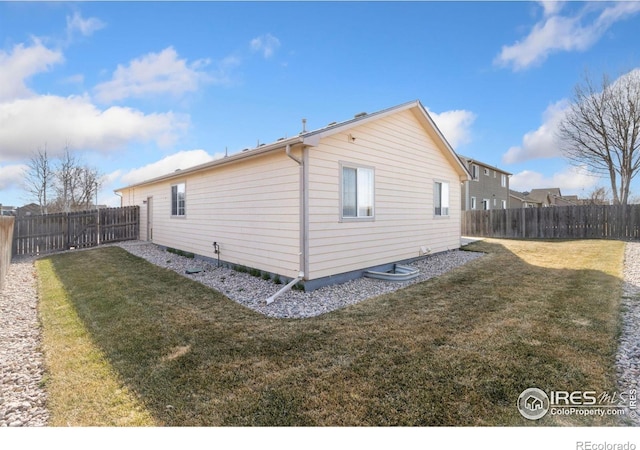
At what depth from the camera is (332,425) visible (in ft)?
7.84

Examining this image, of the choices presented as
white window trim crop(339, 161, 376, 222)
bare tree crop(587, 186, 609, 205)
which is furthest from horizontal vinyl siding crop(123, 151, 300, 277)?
bare tree crop(587, 186, 609, 205)

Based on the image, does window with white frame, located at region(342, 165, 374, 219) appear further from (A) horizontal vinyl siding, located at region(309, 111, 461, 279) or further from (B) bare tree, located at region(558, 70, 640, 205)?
(B) bare tree, located at region(558, 70, 640, 205)

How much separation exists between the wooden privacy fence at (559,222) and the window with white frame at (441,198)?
8.65 m

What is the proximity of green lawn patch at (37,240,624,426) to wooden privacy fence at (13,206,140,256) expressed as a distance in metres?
8.02

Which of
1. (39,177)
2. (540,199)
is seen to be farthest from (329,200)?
(540,199)

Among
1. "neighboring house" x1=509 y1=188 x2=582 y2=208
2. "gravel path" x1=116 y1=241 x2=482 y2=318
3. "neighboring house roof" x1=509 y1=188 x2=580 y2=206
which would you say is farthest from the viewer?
"neighboring house roof" x1=509 y1=188 x2=580 y2=206

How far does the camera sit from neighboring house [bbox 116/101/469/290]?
6.49m

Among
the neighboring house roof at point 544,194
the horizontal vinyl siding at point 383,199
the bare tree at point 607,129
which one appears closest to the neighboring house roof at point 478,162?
the bare tree at point 607,129

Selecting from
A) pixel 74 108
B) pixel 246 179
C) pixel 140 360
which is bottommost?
pixel 140 360

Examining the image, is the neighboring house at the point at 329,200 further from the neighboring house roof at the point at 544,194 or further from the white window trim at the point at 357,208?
the neighboring house roof at the point at 544,194

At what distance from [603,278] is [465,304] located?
4.26 metres

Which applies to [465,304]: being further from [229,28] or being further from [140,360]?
[229,28]

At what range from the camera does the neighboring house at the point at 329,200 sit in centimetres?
649

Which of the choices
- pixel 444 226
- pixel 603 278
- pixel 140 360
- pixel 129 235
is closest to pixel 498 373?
pixel 140 360
